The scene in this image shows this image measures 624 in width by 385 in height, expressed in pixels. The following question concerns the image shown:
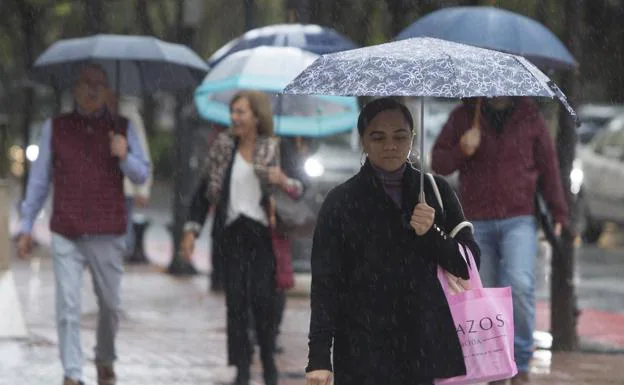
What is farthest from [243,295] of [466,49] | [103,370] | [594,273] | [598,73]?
[598,73]

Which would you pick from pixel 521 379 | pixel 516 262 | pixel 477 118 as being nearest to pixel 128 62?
pixel 477 118

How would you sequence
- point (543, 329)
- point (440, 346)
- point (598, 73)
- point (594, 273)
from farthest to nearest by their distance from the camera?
point (598, 73)
point (594, 273)
point (543, 329)
point (440, 346)

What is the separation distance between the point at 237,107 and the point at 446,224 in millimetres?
3929

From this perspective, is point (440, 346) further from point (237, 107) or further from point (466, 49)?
point (237, 107)

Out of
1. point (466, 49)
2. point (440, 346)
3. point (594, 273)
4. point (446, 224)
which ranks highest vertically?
point (466, 49)

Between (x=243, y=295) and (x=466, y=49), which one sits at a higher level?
(x=466, y=49)

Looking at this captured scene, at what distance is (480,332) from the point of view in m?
5.55

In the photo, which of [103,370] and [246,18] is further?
[246,18]

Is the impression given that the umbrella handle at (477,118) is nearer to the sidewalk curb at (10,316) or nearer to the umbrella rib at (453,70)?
the umbrella rib at (453,70)

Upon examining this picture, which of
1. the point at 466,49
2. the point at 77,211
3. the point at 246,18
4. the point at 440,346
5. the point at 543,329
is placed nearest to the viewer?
the point at 440,346

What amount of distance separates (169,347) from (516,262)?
10.7 feet

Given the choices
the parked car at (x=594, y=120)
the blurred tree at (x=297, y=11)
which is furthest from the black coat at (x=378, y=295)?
the parked car at (x=594, y=120)

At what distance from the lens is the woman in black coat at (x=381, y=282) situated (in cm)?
547

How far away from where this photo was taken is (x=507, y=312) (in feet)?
18.7
